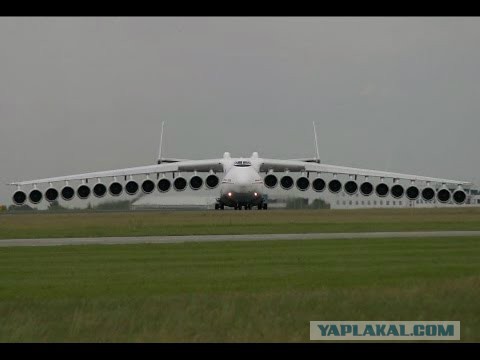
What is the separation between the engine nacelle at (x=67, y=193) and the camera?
180 feet

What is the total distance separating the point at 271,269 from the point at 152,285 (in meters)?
3.22

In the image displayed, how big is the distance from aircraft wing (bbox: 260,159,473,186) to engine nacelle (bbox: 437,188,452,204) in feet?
1.81

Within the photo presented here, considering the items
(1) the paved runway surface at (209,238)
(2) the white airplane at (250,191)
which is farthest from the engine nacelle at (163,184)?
(1) the paved runway surface at (209,238)

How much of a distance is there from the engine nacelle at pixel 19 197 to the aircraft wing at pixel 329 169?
15.1m

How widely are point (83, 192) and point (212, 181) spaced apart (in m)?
8.21

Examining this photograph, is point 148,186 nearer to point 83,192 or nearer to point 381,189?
point 83,192

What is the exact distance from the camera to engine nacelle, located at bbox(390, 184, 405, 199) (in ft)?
179

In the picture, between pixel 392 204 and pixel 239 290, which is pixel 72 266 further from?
Result: pixel 392 204

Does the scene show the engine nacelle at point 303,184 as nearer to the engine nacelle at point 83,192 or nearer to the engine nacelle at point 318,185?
the engine nacelle at point 318,185

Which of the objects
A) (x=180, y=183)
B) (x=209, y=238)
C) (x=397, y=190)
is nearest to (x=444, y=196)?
(x=397, y=190)

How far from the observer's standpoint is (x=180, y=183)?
184 feet

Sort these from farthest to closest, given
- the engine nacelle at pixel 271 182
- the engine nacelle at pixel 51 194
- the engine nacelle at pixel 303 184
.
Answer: the engine nacelle at pixel 271 182, the engine nacelle at pixel 303 184, the engine nacelle at pixel 51 194
